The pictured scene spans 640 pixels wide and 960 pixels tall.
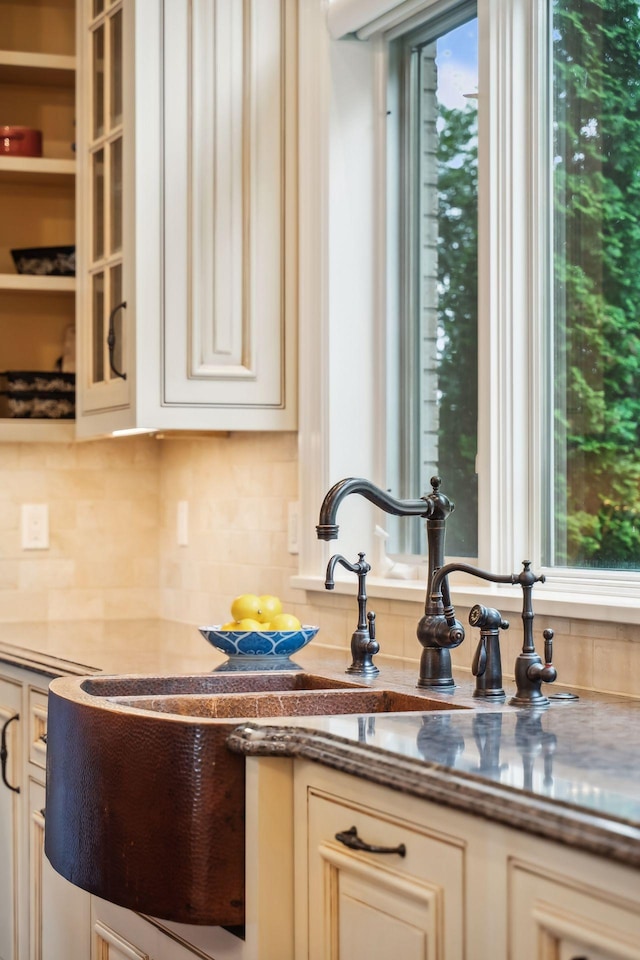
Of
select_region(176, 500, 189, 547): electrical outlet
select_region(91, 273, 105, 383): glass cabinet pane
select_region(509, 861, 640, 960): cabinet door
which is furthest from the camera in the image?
select_region(176, 500, 189, 547): electrical outlet

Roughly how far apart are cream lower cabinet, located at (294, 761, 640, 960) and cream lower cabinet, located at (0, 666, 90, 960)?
3.75ft

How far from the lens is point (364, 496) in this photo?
1979 millimetres

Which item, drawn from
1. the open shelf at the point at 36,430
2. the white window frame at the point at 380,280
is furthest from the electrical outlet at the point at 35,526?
the white window frame at the point at 380,280

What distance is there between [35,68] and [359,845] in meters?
2.71

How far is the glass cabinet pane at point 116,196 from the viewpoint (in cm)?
290

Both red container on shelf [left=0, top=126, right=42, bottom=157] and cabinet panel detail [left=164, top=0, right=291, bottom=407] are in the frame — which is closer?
cabinet panel detail [left=164, top=0, right=291, bottom=407]

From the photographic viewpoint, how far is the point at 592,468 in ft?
7.13

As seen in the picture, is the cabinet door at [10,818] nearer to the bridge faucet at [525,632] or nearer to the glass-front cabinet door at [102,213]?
the glass-front cabinet door at [102,213]

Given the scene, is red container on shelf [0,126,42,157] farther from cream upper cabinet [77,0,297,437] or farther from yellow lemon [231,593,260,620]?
yellow lemon [231,593,260,620]

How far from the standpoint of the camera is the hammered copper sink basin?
154 cm

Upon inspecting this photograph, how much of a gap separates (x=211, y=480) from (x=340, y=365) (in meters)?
0.70

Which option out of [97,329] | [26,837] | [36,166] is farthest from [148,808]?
[36,166]

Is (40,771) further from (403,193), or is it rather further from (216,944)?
A: (403,193)

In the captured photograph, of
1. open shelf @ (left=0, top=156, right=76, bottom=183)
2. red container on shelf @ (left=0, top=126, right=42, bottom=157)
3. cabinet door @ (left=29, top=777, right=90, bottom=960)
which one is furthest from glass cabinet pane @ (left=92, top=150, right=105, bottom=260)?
cabinet door @ (left=29, top=777, right=90, bottom=960)
